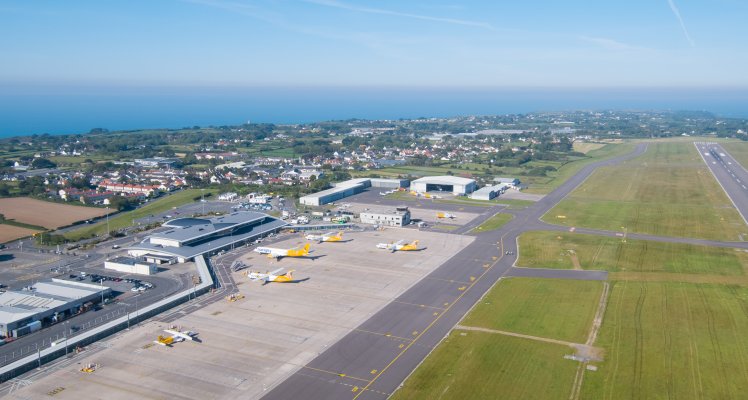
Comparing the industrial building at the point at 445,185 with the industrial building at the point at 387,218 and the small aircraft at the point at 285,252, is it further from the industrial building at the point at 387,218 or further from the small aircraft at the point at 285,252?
the small aircraft at the point at 285,252

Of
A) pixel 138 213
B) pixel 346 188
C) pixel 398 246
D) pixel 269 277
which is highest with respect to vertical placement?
pixel 346 188

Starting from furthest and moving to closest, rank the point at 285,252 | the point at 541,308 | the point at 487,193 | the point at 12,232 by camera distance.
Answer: the point at 487,193
the point at 12,232
the point at 285,252
the point at 541,308

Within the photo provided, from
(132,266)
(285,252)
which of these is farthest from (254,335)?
(132,266)

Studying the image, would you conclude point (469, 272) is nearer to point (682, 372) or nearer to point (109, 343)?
point (682, 372)

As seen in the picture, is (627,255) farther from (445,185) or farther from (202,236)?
(202,236)

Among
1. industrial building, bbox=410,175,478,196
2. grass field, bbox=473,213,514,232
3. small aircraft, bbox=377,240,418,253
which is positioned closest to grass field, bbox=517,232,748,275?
grass field, bbox=473,213,514,232

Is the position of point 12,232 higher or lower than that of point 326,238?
higher
